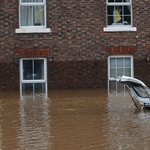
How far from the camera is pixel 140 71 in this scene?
1786 centimetres

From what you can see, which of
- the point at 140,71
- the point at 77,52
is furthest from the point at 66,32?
the point at 140,71

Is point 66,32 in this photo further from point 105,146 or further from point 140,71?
point 105,146

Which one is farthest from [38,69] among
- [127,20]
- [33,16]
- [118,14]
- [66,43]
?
[127,20]

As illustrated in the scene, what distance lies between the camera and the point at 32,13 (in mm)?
17781

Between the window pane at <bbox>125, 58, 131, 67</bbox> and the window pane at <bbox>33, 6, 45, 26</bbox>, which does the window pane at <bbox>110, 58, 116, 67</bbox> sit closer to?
the window pane at <bbox>125, 58, 131, 67</bbox>

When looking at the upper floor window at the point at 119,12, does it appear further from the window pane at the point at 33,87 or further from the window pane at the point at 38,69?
the window pane at the point at 33,87

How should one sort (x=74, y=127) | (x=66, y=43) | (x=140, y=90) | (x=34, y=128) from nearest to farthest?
(x=34, y=128), (x=74, y=127), (x=140, y=90), (x=66, y=43)

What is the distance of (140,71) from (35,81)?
4.63 m

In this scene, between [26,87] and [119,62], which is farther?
[119,62]

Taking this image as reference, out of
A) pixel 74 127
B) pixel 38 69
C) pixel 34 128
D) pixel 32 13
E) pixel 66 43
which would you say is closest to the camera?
pixel 34 128

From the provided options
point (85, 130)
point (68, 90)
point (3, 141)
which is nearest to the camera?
point (3, 141)

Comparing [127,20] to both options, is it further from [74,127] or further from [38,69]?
[74,127]

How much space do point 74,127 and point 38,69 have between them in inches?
415

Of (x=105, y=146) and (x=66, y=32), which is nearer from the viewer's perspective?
(x=105, y=146)
